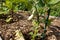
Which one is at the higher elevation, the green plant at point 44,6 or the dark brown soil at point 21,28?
the green plant at point 44,6

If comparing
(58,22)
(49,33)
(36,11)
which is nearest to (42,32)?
(49,33)

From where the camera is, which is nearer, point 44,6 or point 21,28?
point 44,6

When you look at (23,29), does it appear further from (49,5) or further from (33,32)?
(49,5)

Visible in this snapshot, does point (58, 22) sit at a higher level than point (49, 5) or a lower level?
lower

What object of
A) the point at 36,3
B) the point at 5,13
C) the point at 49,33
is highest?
the point at 36,3

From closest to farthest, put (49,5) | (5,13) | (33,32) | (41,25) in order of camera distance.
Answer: (49,5), (33,32), (41,25), (5,13)

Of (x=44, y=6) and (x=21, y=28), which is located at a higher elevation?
(x=44, y=6)

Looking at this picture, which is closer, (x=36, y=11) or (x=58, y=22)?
(x=36, y=11)

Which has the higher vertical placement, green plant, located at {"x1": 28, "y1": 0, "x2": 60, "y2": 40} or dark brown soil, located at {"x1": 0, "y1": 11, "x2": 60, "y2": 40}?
green plant, located at {"x1": 28, "y1": 0, "x2": 60, "y2": 40}

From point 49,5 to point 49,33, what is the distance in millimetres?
596

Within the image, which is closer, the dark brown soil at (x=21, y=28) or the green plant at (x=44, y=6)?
the green plant at (x=44, y=6)

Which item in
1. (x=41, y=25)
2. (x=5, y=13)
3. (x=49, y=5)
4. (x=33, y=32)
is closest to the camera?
(x=49, y=5)

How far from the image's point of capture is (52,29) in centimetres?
402

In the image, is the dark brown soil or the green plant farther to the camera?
the dark brown soil
